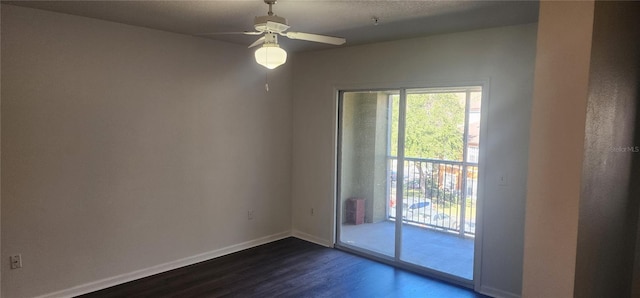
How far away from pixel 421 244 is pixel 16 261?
3.84 m

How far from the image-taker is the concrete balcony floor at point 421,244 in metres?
4.17

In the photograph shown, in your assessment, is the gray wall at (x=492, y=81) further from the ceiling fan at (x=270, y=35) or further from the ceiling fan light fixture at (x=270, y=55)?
the ceiling fan light fixture at (x=270, y=55)

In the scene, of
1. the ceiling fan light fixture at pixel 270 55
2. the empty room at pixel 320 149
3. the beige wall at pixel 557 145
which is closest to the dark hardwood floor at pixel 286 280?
the empty room at pixel 320 149

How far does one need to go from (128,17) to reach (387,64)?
101 inches

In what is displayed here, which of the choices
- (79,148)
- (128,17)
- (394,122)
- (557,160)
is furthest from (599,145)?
(79,148)

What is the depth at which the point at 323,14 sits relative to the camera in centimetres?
319

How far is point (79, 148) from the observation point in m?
3.54

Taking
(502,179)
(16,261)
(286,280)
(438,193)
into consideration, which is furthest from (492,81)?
(16,261)

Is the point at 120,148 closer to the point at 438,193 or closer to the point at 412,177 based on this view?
the point at 412,177

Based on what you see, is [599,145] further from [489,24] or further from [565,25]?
[489,24]

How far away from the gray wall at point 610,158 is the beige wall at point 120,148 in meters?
3.56

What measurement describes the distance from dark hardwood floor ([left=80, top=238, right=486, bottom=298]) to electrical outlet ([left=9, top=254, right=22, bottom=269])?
0.62 meters

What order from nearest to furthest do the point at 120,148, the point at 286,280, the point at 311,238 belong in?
the point at 120,148, the point at 286,280, the point at 311,238

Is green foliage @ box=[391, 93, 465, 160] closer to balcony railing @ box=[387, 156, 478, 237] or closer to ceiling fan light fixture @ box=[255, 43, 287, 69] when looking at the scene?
balcony railing @ box=[387, 156, 478, 237]
